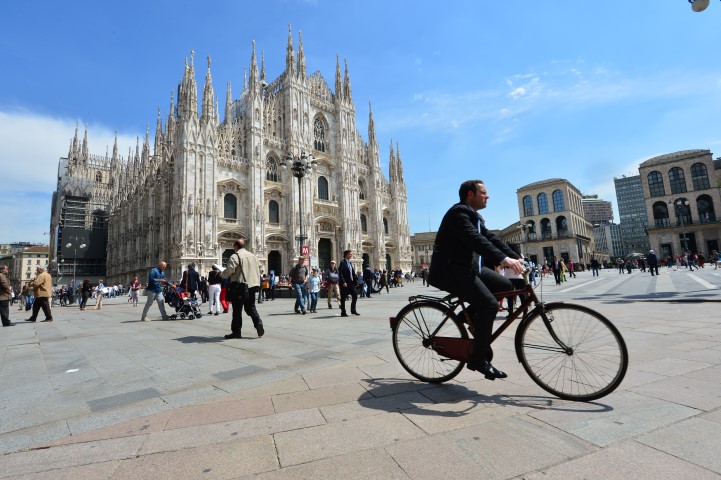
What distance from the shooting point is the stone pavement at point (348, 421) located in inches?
66.1

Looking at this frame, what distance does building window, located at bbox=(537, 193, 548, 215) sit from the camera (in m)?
58.3

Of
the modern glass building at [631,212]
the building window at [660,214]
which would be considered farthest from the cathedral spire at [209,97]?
the modern glass building at [631,212]

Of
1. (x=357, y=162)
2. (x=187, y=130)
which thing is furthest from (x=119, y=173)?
(x=357, y=162)

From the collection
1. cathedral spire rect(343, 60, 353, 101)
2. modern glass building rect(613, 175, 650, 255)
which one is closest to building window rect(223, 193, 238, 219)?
cathedral spire rect(343, 60, 353, 101)

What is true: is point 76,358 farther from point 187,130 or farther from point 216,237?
point 187,130

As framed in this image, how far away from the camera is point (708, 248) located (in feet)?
150

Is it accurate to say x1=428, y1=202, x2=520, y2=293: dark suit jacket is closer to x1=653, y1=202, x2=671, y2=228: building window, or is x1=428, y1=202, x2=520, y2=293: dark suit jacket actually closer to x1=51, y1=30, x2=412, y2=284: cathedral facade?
x1=51, y1=30, x2=412, y2=284: cathedral facade

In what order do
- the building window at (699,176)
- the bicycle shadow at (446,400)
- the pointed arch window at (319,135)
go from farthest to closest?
the building window at (699,176), the pointed arch window at (319,135), the bicycle shadow at (446,400)

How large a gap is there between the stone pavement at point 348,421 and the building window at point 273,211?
2847 centimetres

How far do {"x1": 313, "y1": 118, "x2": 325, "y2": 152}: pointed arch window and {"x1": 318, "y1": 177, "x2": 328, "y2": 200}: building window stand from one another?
328cm

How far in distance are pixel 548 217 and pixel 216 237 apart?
171 feet

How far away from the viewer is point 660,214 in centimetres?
5022

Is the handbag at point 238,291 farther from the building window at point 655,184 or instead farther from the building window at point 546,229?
the building window at point 655,184

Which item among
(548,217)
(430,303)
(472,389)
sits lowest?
(472,389)
